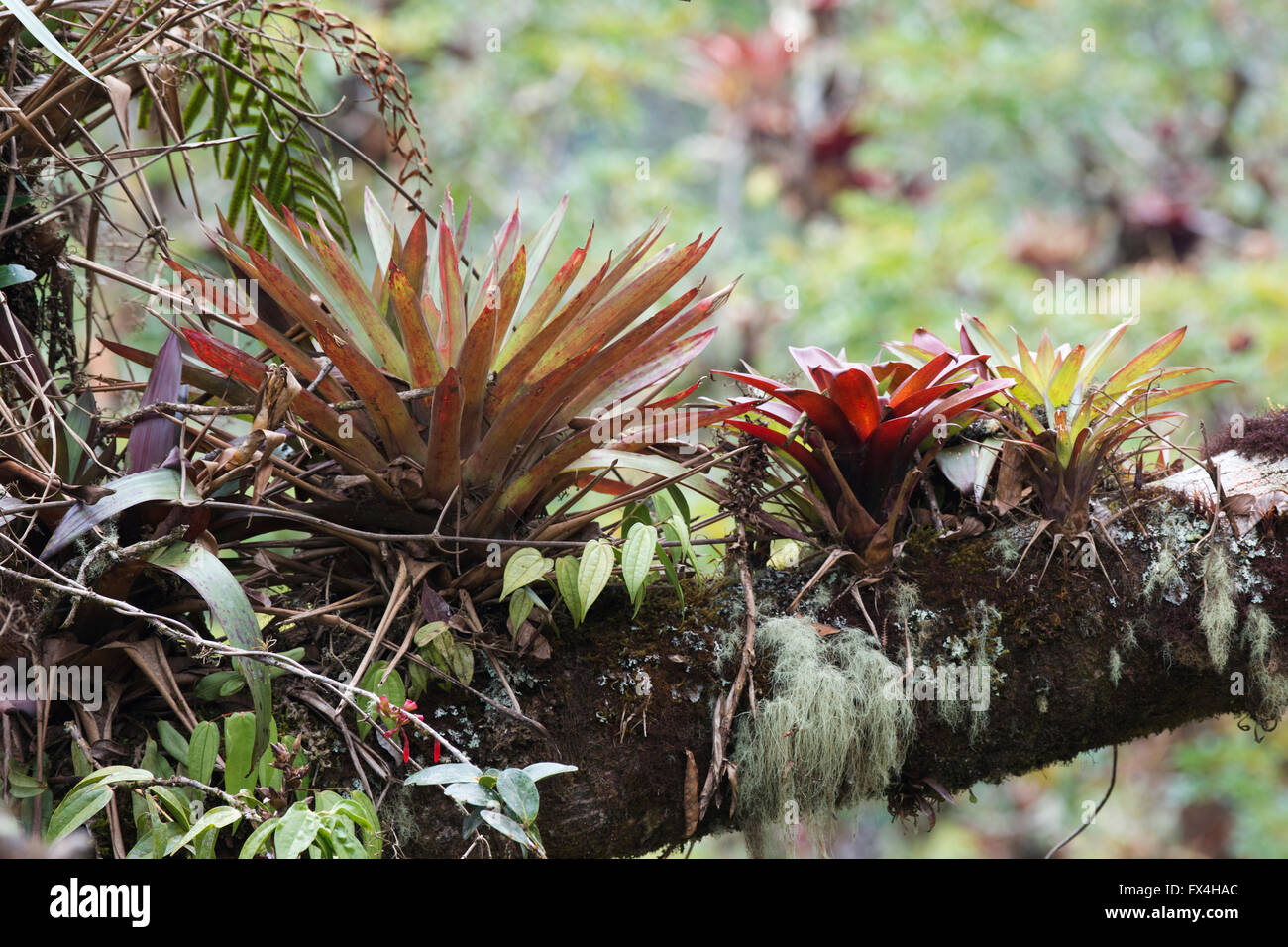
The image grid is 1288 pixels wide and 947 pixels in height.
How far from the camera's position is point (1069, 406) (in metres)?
1.48

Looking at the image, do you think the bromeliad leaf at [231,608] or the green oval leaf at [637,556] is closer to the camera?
the bromeliad leaf at [231,608]

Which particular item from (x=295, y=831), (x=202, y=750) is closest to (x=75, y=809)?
(x=202, y=750)

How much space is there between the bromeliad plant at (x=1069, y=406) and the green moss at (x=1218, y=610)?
6.7 inches

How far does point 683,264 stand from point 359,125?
4.16 m

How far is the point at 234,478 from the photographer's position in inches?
47.3

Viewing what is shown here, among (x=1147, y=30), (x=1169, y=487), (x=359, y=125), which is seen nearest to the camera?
(x=1169, y=487)

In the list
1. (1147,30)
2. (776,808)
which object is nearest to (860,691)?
(776,808)

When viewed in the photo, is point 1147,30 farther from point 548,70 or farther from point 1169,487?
point 1169,487

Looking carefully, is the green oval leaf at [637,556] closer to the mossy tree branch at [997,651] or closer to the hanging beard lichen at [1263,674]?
the mossy tree branch at [997,651]

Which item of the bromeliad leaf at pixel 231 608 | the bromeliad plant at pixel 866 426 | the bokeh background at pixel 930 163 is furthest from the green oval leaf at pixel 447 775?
the bokeh background at pixel 930 163

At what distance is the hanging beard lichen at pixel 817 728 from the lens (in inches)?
49.2

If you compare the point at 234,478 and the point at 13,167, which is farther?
the point at 13,167

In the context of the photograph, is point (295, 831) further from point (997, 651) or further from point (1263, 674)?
point (1263, 674)

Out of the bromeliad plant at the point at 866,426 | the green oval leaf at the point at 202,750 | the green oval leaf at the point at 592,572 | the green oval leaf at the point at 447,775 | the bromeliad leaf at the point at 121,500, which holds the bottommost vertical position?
the green oval leaf at the point at 447,775
